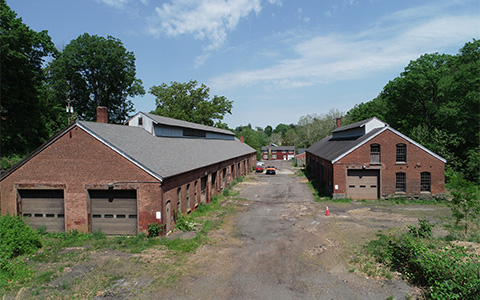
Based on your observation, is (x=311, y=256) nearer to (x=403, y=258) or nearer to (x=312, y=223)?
(x=403, y=258)

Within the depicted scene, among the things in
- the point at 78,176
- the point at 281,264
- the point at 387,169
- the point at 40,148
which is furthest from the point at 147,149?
the point at 387,169

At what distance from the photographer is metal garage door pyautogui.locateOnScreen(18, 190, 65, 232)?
1680 cm

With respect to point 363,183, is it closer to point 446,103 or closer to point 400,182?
point 400,182

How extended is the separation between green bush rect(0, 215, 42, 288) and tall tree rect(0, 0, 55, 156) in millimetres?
21111

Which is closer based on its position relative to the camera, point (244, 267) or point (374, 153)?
point (244, 267)

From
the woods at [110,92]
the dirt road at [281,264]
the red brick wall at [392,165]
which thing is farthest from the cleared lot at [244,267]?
the woods at [110,92]

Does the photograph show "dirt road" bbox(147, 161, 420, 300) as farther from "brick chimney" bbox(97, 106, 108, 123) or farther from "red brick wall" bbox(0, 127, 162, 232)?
"brick chimney" bbox(97, 106, 108, 123)

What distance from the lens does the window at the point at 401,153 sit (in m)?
26.0

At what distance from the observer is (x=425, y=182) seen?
26.1 meters

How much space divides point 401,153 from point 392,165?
1.44 metres

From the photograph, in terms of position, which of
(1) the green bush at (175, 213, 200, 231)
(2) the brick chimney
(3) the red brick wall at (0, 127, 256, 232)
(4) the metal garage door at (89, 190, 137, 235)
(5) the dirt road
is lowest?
(5) the dirt road

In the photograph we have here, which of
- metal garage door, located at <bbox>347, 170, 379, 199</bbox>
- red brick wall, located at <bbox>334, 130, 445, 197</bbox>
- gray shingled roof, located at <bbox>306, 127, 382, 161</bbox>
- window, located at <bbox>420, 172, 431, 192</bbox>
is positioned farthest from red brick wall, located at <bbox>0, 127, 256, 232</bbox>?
window, located at <bbox>420, 172, 431, 192</bbox>

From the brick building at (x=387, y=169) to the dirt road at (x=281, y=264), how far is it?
6343 millimetres

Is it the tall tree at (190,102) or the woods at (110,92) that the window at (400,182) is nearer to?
the woods at (110,92)
